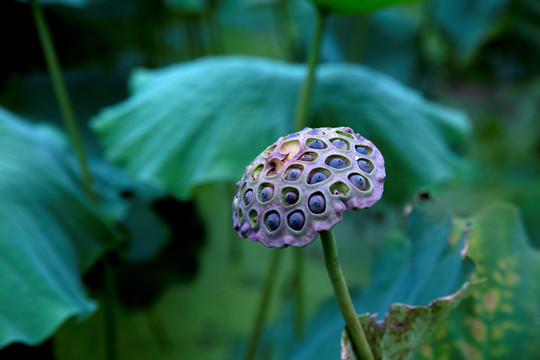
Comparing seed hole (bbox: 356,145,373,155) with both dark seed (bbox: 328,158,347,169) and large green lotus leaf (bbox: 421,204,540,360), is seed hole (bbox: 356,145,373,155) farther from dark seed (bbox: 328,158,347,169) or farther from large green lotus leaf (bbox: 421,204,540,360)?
large green lotus leaf (bbox: 421,204,540,360)

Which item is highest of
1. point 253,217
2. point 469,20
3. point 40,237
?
point 253,217

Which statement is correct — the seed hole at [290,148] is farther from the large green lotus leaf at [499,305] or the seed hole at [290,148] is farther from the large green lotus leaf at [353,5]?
the large green lotus leaf at [499,305]

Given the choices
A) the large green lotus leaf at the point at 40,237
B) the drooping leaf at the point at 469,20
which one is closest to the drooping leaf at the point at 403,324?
the large green lotus leaf at the point at 40,237

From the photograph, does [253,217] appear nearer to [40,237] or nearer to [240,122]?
[40,237]

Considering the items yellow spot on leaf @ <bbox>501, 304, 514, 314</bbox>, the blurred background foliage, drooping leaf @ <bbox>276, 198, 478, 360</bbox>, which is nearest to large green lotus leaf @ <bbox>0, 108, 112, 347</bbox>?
the blurred background foliage

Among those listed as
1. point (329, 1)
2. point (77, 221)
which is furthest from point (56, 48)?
point (329, 1)

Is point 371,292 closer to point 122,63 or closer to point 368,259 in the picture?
point 368,259

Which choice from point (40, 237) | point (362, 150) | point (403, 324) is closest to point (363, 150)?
point (362, 150)
